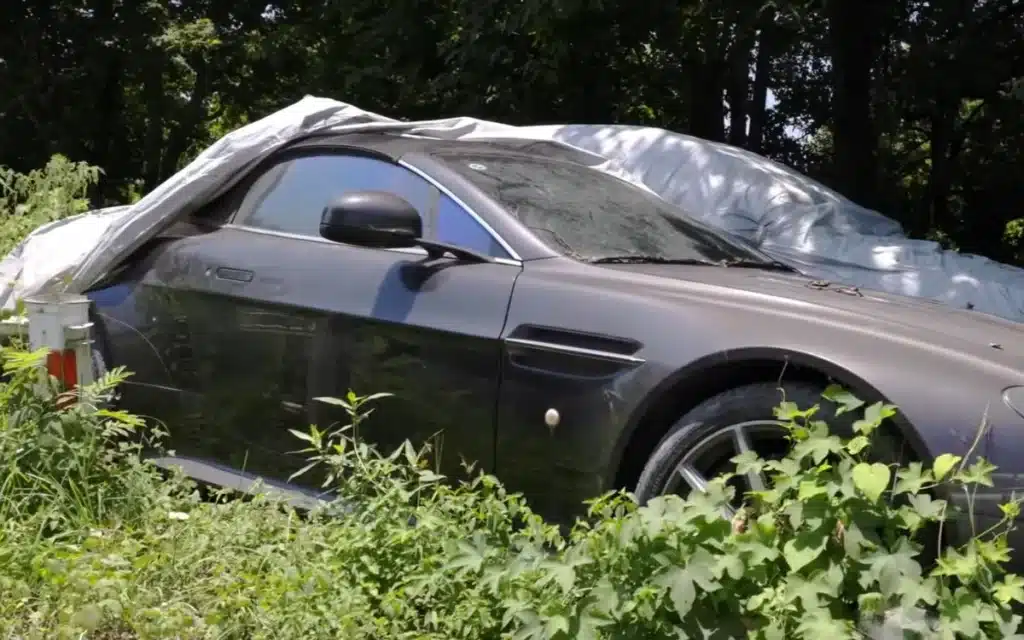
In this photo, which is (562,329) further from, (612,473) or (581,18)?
(581,18)

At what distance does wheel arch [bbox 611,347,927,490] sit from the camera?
2.52 m

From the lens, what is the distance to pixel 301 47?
1798 centimetres

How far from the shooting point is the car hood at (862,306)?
263 cm

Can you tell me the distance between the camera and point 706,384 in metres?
2.77

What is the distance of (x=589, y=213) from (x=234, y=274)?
49.4 inches

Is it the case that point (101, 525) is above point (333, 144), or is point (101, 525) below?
below

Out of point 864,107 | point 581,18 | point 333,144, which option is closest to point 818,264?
point 333,144

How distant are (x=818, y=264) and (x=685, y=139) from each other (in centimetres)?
123

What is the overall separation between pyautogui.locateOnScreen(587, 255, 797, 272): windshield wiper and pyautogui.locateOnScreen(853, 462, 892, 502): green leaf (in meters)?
1.26

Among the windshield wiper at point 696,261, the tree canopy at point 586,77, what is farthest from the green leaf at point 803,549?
the tree canopy at point 586,77

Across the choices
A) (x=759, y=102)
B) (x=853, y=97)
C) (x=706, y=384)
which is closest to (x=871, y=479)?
(x=706, y=384)

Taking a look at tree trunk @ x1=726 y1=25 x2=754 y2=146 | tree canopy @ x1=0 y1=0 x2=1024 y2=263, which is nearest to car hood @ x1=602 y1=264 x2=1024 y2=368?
tree canopy @ x1=0 y1=0 x2=1024 y2=263

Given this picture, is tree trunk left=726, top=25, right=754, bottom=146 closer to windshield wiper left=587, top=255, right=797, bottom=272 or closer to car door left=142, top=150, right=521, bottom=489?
windshield wiper left=587, top=255, right=797, bottom=272

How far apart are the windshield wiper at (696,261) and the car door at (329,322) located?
32cm
